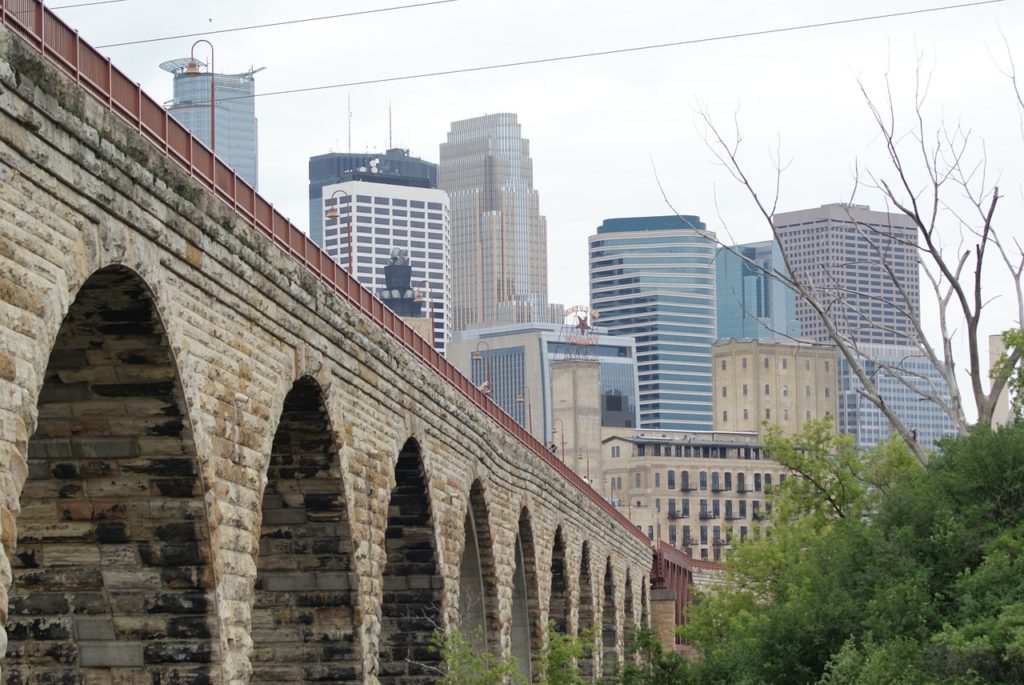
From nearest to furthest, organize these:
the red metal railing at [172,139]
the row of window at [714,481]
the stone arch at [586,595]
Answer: the red metal railing at [172,139], the stone arch at [586,595], the row of window at [714,481]

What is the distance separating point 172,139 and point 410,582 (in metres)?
16.4

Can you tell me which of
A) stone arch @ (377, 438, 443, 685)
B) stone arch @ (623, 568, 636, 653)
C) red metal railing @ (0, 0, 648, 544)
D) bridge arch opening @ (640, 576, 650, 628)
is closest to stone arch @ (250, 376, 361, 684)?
red metal railing @ (0, 0, 648, 544)

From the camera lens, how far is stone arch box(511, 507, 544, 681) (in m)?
53.0

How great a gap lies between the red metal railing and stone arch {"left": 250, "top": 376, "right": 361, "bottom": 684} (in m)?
3.11

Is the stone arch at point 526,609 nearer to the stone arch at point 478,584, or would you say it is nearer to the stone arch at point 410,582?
the stone arch at point 478,584

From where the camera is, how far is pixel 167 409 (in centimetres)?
2209

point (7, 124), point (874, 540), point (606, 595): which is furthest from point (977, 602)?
point (606, 595)

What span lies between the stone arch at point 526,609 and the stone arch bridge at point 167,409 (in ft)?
57.4

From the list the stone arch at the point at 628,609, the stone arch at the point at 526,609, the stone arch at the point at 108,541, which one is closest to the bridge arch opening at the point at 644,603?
the stone arch at the point at 628,609

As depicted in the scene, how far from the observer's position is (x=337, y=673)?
30031 mm

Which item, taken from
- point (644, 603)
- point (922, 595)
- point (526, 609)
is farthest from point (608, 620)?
point (922, 595)

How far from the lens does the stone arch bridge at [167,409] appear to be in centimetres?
1794

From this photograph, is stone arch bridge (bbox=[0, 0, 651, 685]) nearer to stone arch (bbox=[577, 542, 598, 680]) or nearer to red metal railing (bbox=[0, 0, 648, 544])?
red metal railing (bbox=[0, 0, 648, 544])

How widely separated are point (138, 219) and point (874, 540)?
20.5 meters
